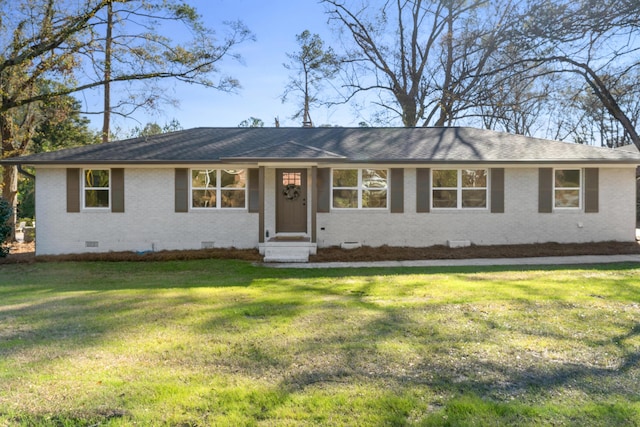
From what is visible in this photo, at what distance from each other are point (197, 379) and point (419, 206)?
10.1 m

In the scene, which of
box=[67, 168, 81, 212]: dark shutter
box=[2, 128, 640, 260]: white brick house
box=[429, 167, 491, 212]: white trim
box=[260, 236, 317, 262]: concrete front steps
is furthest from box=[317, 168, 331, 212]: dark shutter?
box=[67, 168, 81, 212]: dark shutter

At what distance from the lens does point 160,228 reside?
12.7m

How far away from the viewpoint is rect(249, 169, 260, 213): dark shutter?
1270 cm

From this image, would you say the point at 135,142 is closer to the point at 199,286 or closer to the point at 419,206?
the point at 199,286

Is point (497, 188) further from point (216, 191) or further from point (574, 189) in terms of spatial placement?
point (216, 191)

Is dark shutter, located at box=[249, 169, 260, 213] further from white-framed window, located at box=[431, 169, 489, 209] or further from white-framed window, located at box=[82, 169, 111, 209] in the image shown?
white-framed window, located at box=[431, 169, 489, 209]

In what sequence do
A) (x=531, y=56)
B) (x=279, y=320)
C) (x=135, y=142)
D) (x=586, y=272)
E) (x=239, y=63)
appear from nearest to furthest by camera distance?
(x=279, y=320), (x=586, y=272), (x=531, y=56), (x=135, y=142), (x=239, y=63)

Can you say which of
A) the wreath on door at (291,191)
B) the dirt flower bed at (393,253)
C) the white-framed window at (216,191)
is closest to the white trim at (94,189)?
the dirt flower bed at (393,253)

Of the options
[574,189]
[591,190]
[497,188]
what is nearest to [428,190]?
[497,188]

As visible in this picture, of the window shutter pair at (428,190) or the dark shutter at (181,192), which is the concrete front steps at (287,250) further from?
the window shutter pair at (428,190)

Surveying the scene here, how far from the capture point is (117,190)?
1266 cm

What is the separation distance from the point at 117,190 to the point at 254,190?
415cm

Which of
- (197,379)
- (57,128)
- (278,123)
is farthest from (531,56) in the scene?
(57,128)

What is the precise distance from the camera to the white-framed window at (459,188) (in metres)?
12.9
